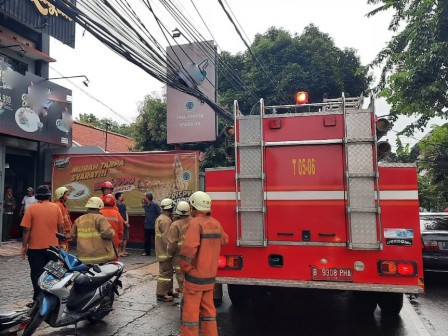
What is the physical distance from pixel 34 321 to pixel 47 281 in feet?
1.33

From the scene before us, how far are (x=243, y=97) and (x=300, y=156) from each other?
14.2m

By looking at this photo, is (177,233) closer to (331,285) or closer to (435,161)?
(331,285)

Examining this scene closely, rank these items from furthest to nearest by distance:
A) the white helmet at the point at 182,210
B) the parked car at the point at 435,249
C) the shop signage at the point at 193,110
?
the shop signage at the point at 193,110, the parked car at the point at 435,249, the white helmet at the point at 182,210

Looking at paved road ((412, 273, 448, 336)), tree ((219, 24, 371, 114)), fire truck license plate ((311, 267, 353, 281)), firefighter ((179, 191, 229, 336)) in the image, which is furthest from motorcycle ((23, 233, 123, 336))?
tree ((219, 24, 371, 114))

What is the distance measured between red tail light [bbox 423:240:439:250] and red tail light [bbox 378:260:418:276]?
11.5 ft

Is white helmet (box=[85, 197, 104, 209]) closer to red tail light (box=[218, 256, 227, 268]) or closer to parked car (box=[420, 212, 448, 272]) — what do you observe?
red tail light (box=[218, 256, 227, 268])

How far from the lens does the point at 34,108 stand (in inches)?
462

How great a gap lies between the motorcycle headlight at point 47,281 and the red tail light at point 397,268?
11.9ft

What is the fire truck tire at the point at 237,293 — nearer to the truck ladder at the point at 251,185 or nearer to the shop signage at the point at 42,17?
the truck ladder at the point at 251,185

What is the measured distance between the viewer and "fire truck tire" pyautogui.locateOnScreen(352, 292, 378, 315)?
547 cm

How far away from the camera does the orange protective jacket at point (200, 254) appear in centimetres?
387

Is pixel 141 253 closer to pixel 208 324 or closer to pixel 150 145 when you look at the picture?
pixel 208 324

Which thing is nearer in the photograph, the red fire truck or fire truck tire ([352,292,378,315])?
the red fire truck

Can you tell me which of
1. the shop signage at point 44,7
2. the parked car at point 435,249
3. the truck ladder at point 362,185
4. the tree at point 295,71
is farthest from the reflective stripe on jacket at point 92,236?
the tree at point 295,71
